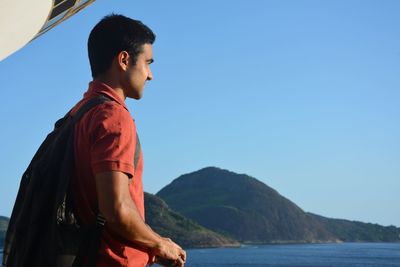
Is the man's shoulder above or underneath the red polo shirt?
above

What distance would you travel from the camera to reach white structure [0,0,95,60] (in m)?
4.35

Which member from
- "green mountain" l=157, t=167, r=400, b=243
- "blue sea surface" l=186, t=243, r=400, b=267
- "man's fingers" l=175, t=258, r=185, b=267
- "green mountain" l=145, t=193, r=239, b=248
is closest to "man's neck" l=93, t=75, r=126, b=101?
"man's fingers" l=175, t=258, r=185, b=267

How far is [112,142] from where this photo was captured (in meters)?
1.41

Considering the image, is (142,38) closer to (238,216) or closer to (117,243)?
(117,243)

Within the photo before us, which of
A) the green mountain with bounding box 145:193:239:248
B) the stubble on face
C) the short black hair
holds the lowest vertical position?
the stubble on face

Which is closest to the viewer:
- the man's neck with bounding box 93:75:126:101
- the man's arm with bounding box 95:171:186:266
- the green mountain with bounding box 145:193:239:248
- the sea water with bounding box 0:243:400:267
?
the man's arm with bounding box 95:171:186:266

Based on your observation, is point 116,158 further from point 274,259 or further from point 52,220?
point 274,259

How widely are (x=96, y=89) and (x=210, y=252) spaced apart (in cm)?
13217

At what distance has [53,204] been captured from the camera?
4.83 feet

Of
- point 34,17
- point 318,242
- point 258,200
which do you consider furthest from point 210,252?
point 34,17

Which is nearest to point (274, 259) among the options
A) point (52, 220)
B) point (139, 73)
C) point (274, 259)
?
point (274, 259)

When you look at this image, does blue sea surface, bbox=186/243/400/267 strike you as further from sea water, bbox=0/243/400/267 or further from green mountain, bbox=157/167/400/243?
green mountain, bbox=157/167/400/243

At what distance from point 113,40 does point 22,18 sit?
10.5ft

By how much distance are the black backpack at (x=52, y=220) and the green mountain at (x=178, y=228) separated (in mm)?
127099
